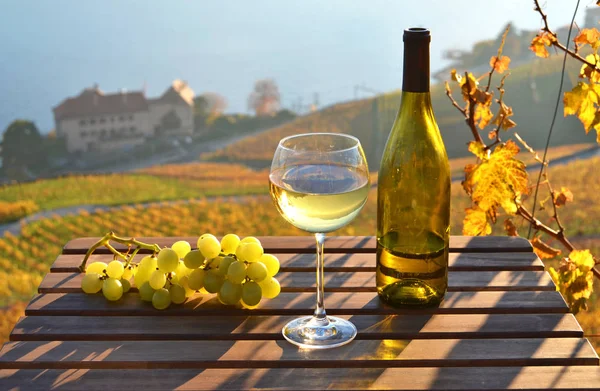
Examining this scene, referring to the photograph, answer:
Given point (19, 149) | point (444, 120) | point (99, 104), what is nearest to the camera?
point (444, 120)

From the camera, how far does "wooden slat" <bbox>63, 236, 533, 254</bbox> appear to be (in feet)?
5.12

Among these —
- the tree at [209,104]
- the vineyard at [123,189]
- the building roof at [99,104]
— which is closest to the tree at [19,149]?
the building roof at [99,104]

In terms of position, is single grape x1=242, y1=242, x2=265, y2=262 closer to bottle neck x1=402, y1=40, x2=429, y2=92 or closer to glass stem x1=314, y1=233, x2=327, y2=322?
glass stem x1=314, y1=233, x2=327, y2=322

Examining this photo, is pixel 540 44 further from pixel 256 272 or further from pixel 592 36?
pixel 256 272

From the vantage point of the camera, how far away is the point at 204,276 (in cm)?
129

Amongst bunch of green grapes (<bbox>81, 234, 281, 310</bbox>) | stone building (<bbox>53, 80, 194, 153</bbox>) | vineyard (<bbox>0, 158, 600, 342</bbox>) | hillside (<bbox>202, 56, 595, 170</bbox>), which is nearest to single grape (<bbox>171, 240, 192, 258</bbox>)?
bunch of green grapes (<bbox>81, 234, 281, 310</bbox>)

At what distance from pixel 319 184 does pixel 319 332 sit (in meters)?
0.25

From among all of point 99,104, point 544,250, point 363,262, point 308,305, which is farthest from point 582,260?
point 99,104

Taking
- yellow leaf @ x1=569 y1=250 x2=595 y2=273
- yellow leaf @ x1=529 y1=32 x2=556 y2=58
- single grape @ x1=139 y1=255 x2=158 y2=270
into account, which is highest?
yellow leaf @ x1=529 y1=32 x2=556 y2=58

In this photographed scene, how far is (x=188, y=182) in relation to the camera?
32.3ft

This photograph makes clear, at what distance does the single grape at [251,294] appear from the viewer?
1236 millimetres

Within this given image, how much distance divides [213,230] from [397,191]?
560 cm

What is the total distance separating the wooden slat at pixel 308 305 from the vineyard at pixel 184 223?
15.3 feet

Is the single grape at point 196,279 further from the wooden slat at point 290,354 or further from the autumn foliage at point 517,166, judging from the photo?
the autumn foliage at point 517,166
